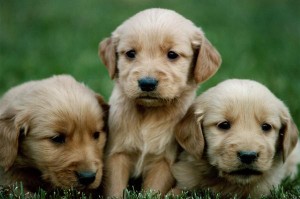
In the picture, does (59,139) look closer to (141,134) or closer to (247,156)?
(141,134)

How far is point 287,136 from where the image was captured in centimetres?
629

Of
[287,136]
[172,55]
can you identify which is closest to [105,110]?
[172,55]

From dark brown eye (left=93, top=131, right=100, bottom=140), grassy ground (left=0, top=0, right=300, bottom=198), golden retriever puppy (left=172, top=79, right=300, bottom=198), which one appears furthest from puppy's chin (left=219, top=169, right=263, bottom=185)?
dark brown eye (left=93, top=131, right=100, bottom=140)

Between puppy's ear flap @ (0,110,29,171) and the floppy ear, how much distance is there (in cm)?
248

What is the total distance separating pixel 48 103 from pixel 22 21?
30.9ft

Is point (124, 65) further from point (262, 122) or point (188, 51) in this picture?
point (262, 122)

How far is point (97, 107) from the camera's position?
660cm

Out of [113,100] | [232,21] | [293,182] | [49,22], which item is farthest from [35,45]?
[293,182]

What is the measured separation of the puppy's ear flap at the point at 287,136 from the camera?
6277 millimetres

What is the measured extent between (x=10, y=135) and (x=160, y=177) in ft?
5.03

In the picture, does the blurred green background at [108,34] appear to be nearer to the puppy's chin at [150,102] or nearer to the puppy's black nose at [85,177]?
the puppy's chin at [150,102]

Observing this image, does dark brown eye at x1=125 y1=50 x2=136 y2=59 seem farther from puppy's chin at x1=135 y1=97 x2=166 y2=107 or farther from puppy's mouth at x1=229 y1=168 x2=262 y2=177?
puppy's mouth at x1=229 y1=168 x2=262 y2=177

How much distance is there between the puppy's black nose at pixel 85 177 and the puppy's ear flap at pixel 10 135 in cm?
Result: 67

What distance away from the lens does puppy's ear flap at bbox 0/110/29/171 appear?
20.3ft
